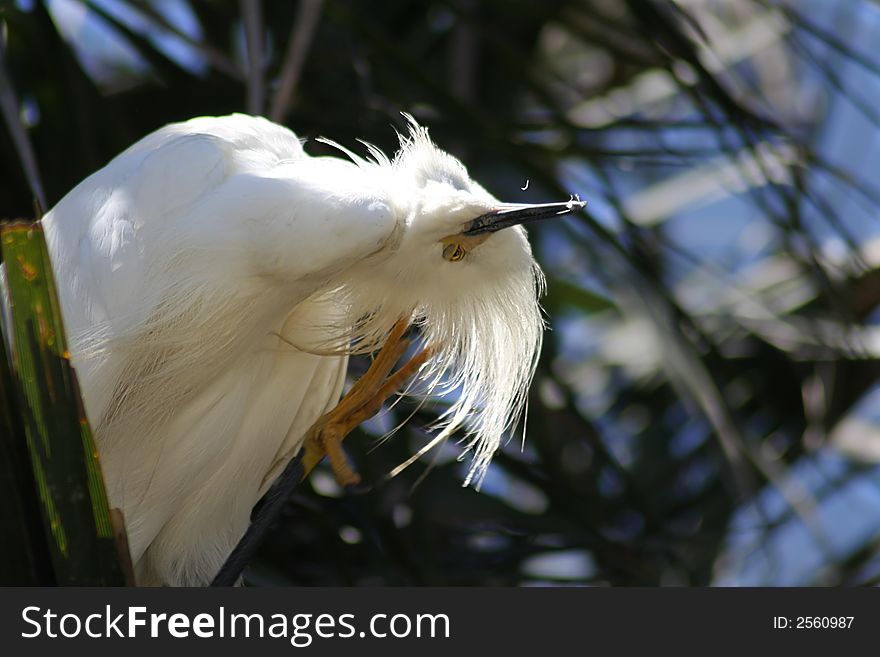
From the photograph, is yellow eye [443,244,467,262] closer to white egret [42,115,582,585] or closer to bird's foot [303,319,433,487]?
white egret [42,115,582,585]

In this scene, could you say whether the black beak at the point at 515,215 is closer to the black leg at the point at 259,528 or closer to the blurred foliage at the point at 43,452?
the black leg at the point at 259,528

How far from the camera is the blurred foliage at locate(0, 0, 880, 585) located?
1396 mm

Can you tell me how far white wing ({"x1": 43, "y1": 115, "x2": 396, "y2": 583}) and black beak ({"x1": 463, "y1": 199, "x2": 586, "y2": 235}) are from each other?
0.09 meters

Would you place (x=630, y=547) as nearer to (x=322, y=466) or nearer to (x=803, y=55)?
(x=322, y=466)

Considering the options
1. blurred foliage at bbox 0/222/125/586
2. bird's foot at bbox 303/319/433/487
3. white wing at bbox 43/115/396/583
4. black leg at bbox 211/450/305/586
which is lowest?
blurred foliage at bbox 0/222/125/586

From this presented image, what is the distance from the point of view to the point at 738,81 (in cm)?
157

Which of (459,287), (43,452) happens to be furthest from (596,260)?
(43,452)

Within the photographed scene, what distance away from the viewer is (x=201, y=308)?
1.16 metres

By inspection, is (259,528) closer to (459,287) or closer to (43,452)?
(459,287)

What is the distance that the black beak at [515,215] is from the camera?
1075 mm

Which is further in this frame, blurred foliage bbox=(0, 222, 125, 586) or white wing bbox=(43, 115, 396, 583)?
white wing bbox=(43, 115, 396, 583)

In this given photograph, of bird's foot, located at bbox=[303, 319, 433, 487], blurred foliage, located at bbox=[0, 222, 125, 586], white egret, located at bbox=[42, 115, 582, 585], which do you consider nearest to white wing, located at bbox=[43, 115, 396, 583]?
white egret, located at bbox=[42, 115, 582, 585]

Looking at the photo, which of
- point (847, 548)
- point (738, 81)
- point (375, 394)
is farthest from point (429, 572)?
point (847, 548)

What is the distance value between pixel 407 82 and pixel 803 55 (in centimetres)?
51
